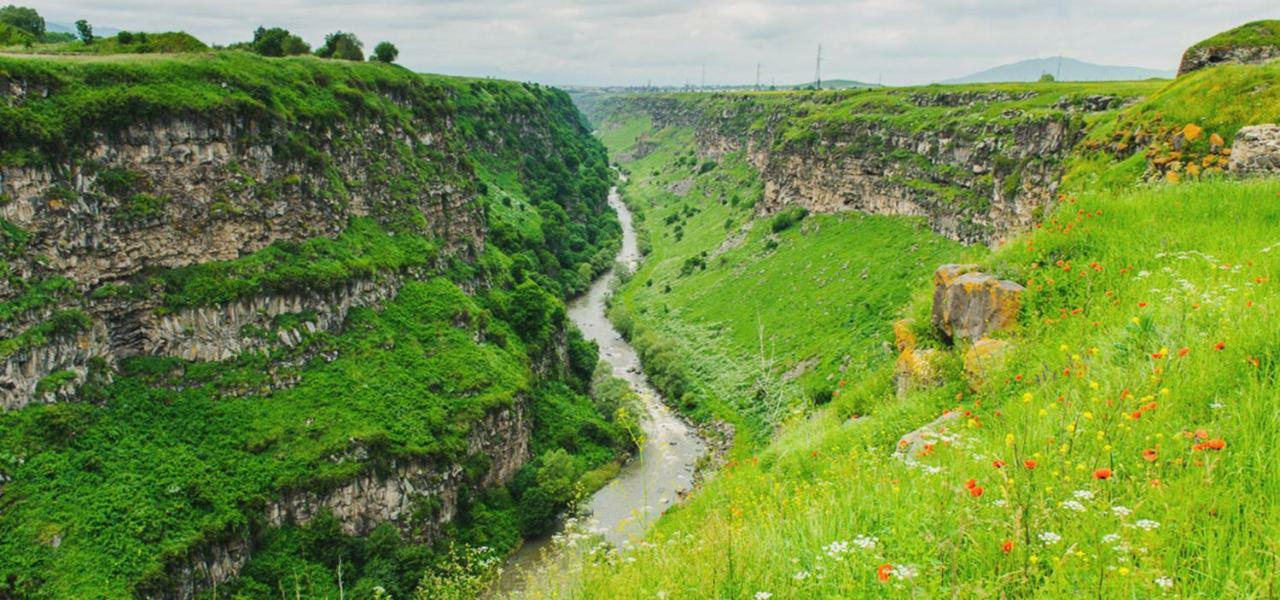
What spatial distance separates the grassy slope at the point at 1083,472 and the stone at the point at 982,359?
11.4 inches

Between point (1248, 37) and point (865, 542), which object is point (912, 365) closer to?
point (865, 542)

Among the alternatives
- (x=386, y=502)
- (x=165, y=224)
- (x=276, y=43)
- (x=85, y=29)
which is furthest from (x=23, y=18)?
(x=386, y=502)

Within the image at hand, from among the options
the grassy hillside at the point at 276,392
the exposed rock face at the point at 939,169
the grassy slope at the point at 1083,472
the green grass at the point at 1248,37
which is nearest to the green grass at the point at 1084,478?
the grassy slope at the point at 1083,472

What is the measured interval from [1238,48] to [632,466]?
42.3 m

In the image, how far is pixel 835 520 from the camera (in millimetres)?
7934

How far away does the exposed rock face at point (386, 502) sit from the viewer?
31859 millimetres

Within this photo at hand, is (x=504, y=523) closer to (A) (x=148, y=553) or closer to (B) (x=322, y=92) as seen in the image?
(A) (x=148, y=553)

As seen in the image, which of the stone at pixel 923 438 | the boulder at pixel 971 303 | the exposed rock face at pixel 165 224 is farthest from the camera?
the exposed rock face at pixel 165 224

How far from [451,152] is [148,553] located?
4981 cm

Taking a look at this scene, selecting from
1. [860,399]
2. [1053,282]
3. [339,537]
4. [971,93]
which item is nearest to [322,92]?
[339,537]

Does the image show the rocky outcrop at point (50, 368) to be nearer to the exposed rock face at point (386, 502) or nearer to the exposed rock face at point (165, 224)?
the exposed rock face at point (165, 224)

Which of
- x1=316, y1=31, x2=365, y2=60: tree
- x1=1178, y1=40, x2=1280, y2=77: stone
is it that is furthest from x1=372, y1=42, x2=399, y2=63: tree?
x1=1178, y1=40, x2=1280, y2=77: stone

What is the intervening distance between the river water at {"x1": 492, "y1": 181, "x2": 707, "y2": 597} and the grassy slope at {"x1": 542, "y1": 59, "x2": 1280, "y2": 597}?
39.9 ft

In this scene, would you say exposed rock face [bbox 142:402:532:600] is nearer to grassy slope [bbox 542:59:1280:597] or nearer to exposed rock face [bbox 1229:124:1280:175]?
grassy slope [bbox 542:59:1280:597]
